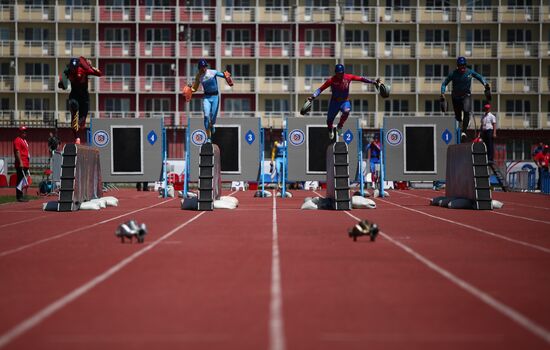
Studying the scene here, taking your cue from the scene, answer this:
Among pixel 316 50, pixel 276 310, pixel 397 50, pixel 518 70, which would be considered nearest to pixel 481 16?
pixel 518 70

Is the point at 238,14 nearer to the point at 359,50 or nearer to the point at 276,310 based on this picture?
the point at 359,50

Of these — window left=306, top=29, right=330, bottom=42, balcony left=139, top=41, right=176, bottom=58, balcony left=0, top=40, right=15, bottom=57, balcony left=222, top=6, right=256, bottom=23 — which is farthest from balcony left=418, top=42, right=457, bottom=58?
balcony left=0, top=40, right=15, bottom=57

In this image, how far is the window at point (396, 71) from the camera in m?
77.8

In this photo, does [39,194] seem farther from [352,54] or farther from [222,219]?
[352,54]

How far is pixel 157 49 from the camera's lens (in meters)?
77.2

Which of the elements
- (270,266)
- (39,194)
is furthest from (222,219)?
(39,194)

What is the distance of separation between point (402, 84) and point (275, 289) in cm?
6985

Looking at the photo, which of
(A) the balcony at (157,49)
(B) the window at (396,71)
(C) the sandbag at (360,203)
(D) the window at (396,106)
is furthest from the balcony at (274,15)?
(C) the sandbag at (360,203)

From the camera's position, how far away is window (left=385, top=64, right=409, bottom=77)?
77.8 metres

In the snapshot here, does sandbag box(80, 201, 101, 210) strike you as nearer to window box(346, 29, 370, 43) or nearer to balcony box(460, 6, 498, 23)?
window box(346, 29, 370, 43)

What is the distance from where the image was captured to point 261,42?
7750 centimetres

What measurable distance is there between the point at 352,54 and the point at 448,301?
70.3 m

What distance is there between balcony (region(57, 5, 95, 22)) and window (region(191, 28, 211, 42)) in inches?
320

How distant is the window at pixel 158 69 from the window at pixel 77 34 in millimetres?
5429
